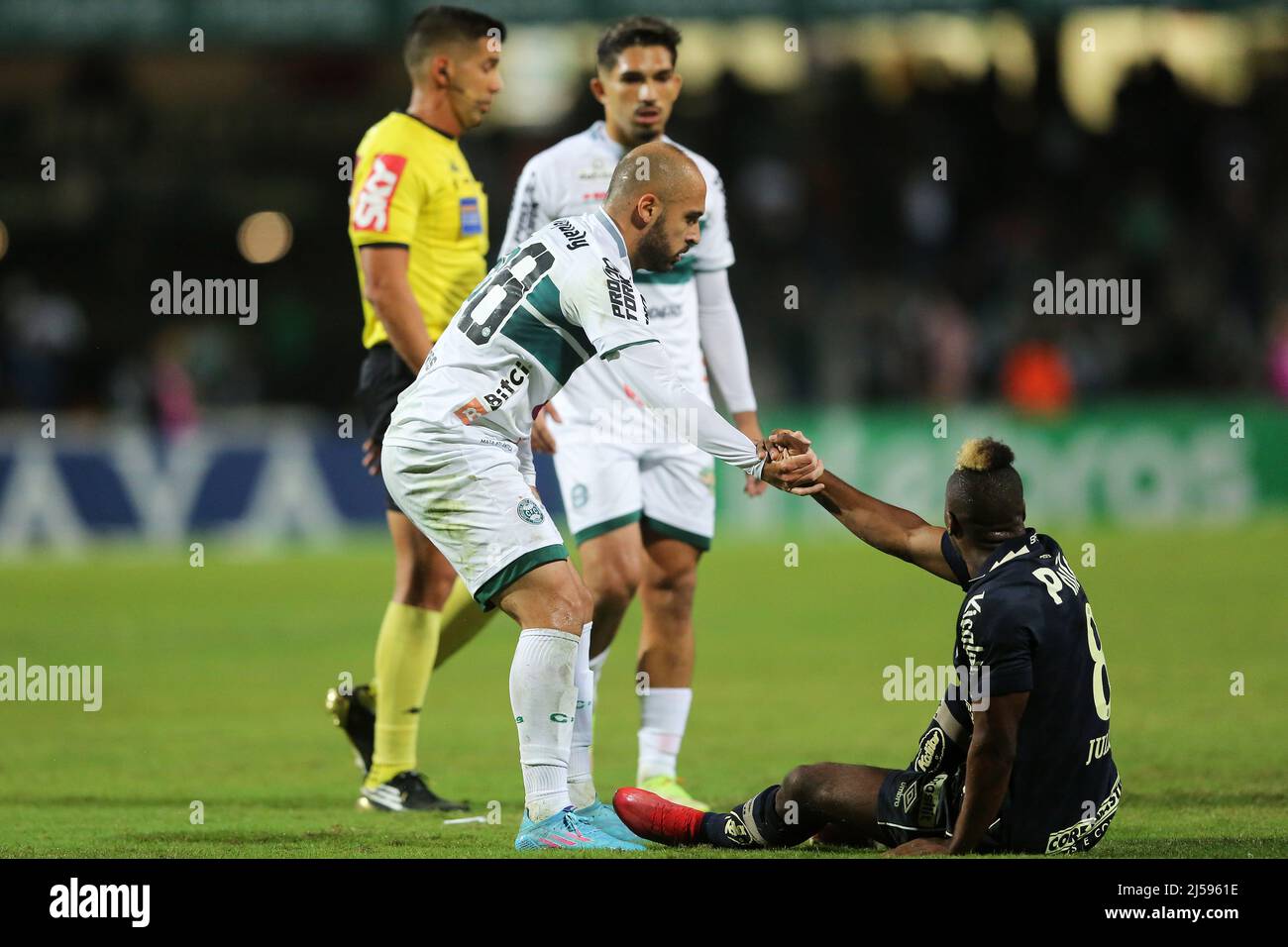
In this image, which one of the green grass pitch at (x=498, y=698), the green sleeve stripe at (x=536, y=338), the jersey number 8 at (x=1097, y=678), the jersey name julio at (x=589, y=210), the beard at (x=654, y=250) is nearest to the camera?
the jersey number 8 at (x=1097, y=678)

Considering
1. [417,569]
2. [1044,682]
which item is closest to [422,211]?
[417,569]

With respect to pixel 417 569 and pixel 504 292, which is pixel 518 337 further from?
pixel 417 569

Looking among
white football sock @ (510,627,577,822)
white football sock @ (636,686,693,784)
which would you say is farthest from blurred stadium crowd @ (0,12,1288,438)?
white football sock @ (510,627,577,822)

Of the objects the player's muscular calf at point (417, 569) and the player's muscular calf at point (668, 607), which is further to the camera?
the player's muscular calf at point (668, 607)

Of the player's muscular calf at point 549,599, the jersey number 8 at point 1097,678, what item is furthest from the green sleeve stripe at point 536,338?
the jersey number 8 at point 1097,678

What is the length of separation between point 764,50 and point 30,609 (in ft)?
47.8

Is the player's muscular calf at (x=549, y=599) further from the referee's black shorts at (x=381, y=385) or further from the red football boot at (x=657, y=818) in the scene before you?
the referee's black shorts at (x=381, y=385)

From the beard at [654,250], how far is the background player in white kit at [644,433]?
1.46 meters

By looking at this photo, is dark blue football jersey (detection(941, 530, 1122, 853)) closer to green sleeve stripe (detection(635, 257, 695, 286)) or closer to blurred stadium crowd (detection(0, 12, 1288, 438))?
green sleeve stripe (detection(635, 257, 695, 286))

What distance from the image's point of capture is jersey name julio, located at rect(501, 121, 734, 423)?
7.70m

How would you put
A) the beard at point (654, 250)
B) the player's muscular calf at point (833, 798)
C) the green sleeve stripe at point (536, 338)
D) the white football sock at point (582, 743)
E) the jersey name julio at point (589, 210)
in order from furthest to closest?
the jersey name julio at point (589, 210)
the white football sock at point (582, 743)
the beard at point (654, 250)
the green sleeve stripe at point (536, 338)
the player's muscular calf at point (833, 798)

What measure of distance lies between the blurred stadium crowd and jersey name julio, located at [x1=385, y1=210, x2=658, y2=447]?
627 inches

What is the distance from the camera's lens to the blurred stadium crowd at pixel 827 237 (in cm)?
2255

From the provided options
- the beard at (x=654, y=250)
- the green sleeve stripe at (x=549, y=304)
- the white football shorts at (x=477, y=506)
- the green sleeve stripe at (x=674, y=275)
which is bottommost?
the white football shorts at (x=477, y=506)
